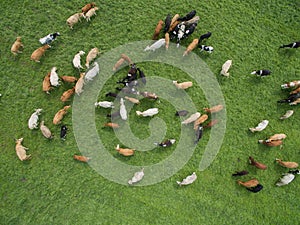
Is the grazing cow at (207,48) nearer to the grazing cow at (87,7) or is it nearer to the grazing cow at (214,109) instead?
the grazing cow at (214,109)

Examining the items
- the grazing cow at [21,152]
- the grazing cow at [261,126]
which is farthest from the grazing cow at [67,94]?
the grazing cow at [261,126]

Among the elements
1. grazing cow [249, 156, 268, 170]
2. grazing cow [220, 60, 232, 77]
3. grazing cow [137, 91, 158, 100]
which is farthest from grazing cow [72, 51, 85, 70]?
grazing cow [249, 156, 268, 170]

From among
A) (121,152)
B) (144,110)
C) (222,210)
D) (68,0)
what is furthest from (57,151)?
(222,210)

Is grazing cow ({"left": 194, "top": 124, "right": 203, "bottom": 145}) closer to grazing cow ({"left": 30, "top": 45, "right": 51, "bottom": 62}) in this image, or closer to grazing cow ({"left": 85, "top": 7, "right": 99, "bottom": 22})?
grazing cow ({"left": 85, "top": 7, "right": 99, "bottom": 22})

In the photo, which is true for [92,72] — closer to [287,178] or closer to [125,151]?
[125,151]

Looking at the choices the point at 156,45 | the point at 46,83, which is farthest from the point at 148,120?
the point at 46,83
